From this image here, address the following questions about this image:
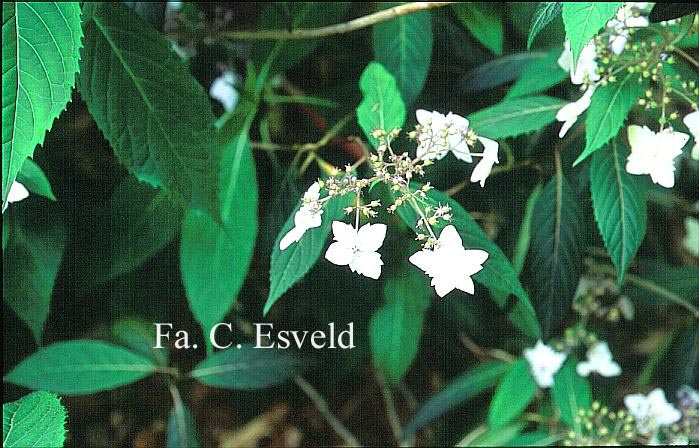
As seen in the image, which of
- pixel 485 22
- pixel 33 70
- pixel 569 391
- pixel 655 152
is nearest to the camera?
pixel 33 70

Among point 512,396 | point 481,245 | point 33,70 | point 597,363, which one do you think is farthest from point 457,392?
point 33,70

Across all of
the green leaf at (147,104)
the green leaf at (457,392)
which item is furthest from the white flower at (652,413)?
the green leaf at (147,104)

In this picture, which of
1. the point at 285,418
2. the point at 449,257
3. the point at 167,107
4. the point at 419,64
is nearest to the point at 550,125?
the point at 419,64

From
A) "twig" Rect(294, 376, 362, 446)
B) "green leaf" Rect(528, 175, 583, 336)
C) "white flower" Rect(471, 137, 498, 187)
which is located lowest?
"twig" Rect(294, 376, 362, 446)

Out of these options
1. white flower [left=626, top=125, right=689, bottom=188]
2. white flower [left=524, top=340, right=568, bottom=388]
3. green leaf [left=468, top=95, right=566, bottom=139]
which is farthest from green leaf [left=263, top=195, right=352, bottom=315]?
white flower [left=524, top=340, right=568, bottom=388]

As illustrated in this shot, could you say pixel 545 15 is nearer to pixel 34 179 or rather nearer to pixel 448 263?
pixel 448 263

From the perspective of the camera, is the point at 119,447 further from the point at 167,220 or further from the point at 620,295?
the point at 620,295

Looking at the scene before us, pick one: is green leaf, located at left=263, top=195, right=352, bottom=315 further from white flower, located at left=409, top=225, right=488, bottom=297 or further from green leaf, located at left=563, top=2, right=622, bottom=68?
green leaf, located at left=563, top=2, right=622, bottom=68
